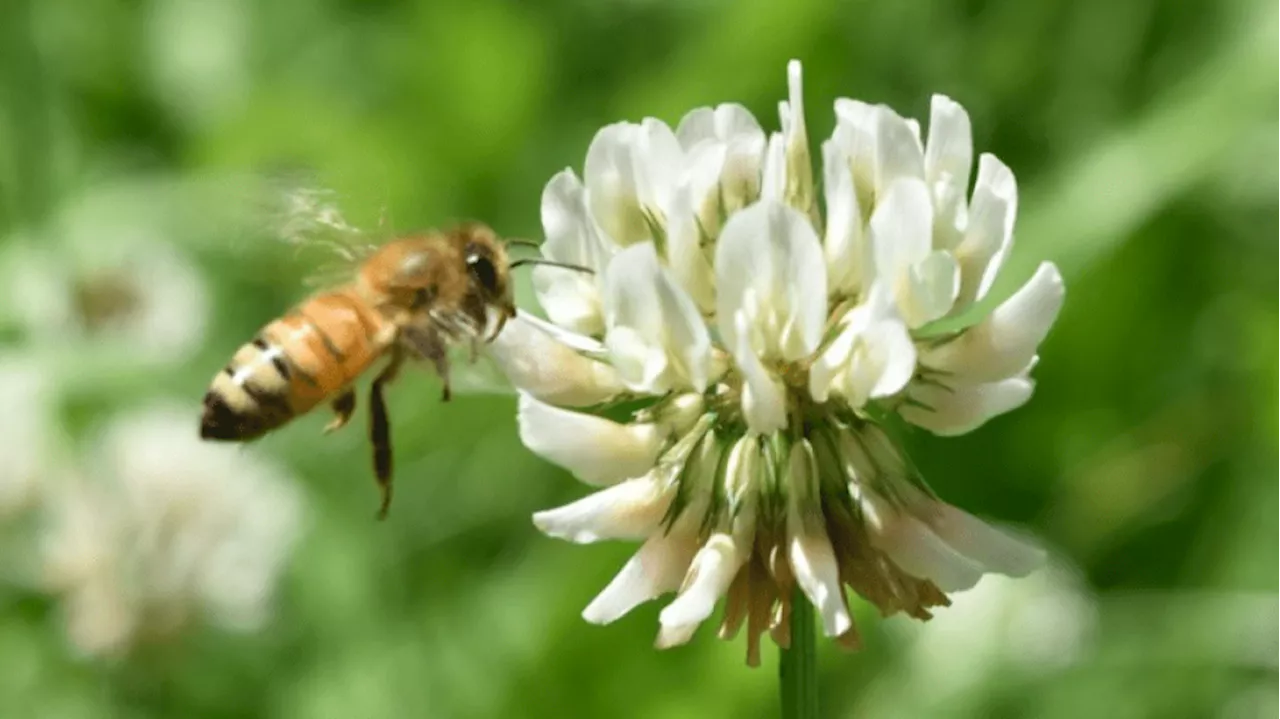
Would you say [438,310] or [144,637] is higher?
[438,310]

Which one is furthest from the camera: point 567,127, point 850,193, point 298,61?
point 298,61

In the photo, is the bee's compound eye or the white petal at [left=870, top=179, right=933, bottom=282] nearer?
the white petal at [left=870, top=179, right=933, bottom=282]

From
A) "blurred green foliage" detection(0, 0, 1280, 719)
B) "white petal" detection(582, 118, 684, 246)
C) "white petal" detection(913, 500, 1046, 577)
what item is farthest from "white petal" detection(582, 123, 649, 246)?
"blurred green foliage" detection(0, 0, 1280, 719)

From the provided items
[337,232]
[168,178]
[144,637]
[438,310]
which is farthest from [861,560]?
[168,178]

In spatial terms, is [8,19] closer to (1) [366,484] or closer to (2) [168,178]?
(2) [168,178]

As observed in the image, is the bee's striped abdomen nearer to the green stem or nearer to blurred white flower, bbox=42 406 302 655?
the green stem

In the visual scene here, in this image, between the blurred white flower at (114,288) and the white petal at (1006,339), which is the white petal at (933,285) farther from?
the blurred white flower at (114,288)
